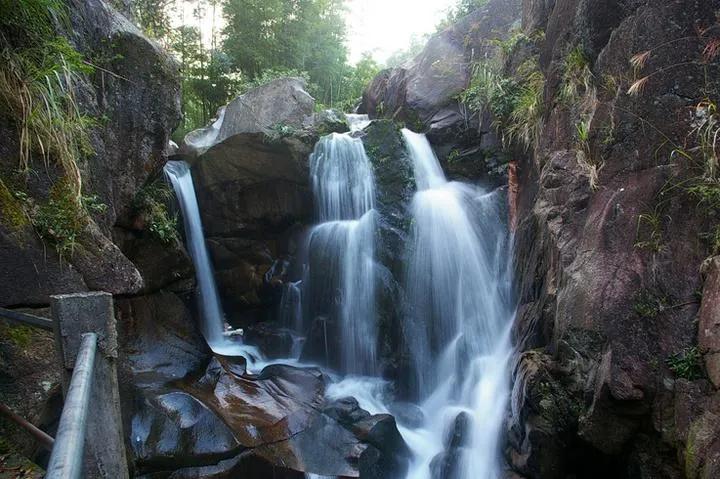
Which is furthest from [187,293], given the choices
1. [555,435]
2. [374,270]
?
[555,435]

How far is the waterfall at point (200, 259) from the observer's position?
1001cm

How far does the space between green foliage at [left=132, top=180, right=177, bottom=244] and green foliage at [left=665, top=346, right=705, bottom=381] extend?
281 inches

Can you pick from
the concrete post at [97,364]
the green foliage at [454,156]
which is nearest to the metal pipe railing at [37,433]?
the concrete post at [97,364]

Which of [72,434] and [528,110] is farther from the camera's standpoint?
[528,110]

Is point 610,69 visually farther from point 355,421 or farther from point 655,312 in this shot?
point 355,421

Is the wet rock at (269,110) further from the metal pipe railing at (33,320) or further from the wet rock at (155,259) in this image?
the metal pipe railing at (33,320)

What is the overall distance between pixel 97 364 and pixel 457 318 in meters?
6.66

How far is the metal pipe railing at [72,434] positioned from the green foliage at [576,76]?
6.25m

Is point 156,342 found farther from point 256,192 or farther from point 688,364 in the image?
point 688,364

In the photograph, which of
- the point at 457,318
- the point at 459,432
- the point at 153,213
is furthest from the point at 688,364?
the point at 153,213

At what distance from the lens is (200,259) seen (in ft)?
33.9

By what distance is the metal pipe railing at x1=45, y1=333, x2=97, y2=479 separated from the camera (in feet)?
3.44

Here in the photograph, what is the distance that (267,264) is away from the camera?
10984 mm

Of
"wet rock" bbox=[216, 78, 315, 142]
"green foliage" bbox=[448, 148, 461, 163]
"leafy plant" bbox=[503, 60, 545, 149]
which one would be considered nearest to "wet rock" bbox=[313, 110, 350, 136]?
"wet rock" bbox=[216, 78, 315, 142]
